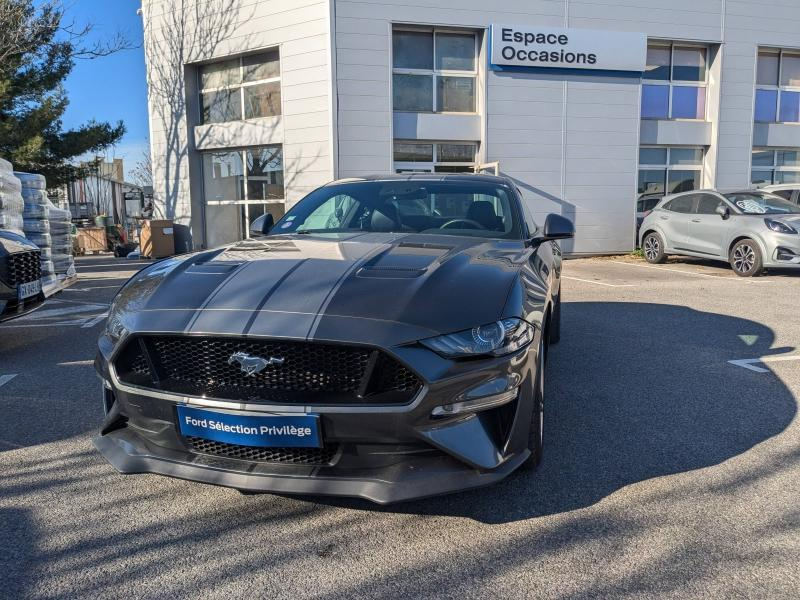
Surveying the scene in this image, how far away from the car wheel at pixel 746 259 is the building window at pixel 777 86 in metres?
8.17

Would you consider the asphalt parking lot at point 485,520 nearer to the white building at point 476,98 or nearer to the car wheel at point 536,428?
the car wheel at point 536,428

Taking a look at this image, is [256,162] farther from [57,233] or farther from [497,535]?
[497,535]

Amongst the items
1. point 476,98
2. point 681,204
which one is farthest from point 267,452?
point 476,98

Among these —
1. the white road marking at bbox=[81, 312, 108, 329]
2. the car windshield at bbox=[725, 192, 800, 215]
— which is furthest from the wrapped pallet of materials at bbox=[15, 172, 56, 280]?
the car windshield at bbox=[725, 192, 800, 215]

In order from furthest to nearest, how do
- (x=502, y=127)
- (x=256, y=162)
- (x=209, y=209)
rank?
(x=209, y=209) → (x=256, y=162) → (x=502, y=127)

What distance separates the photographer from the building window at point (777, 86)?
1712 centimetres

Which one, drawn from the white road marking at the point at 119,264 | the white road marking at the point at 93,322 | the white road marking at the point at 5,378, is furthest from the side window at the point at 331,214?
the white road marking at the point at 119,264

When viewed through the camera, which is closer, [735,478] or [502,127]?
[735,478]

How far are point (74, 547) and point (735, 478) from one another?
9.45ft

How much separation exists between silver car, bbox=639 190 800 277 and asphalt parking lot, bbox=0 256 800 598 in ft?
23.5

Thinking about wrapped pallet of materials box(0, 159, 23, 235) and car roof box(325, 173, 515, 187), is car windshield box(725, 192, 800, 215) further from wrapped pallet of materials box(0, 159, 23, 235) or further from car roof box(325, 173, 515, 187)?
wrapped pallet of materials box(0, 159, 23, 235)

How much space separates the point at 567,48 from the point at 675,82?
11.4 ft

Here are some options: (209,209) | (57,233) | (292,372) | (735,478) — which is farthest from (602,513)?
(209,209)

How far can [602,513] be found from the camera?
262cm
